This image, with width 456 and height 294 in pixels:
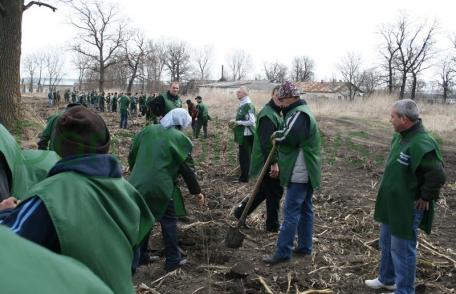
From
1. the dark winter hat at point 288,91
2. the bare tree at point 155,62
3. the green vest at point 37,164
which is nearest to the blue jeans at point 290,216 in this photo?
the dark winter hat at point 288,91

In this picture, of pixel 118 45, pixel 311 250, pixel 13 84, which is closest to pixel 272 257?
pixel 311 250

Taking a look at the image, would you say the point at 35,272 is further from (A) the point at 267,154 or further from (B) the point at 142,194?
(A) the point at 267,154

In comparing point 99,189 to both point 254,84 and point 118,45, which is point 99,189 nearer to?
point 118,45

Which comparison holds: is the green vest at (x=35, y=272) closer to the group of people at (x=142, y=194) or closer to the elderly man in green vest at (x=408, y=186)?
the group of people at (x=142, y=194)

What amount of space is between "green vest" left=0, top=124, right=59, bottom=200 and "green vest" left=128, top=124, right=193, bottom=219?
1.49m

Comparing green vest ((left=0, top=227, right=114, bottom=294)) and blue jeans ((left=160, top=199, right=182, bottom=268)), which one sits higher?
green vest ((left=0, top=227, right=114, bottom=294))

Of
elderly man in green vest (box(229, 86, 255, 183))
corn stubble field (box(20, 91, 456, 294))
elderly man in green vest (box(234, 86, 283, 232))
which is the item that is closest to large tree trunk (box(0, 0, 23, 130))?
corn stubble field (box(20, 91, 456, 294))

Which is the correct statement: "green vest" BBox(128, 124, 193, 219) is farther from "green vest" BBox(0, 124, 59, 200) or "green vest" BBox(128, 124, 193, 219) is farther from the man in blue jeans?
"green vest" BBox(0, 124, 59, 200)

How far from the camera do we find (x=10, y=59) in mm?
12656

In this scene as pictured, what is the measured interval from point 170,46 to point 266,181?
78146mm

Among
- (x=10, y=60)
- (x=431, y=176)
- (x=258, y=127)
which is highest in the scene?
(x=10, y=60)

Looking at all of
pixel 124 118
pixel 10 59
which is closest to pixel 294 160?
pixel 10 59

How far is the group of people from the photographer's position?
1794mm

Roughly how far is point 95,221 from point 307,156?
3.55 m
